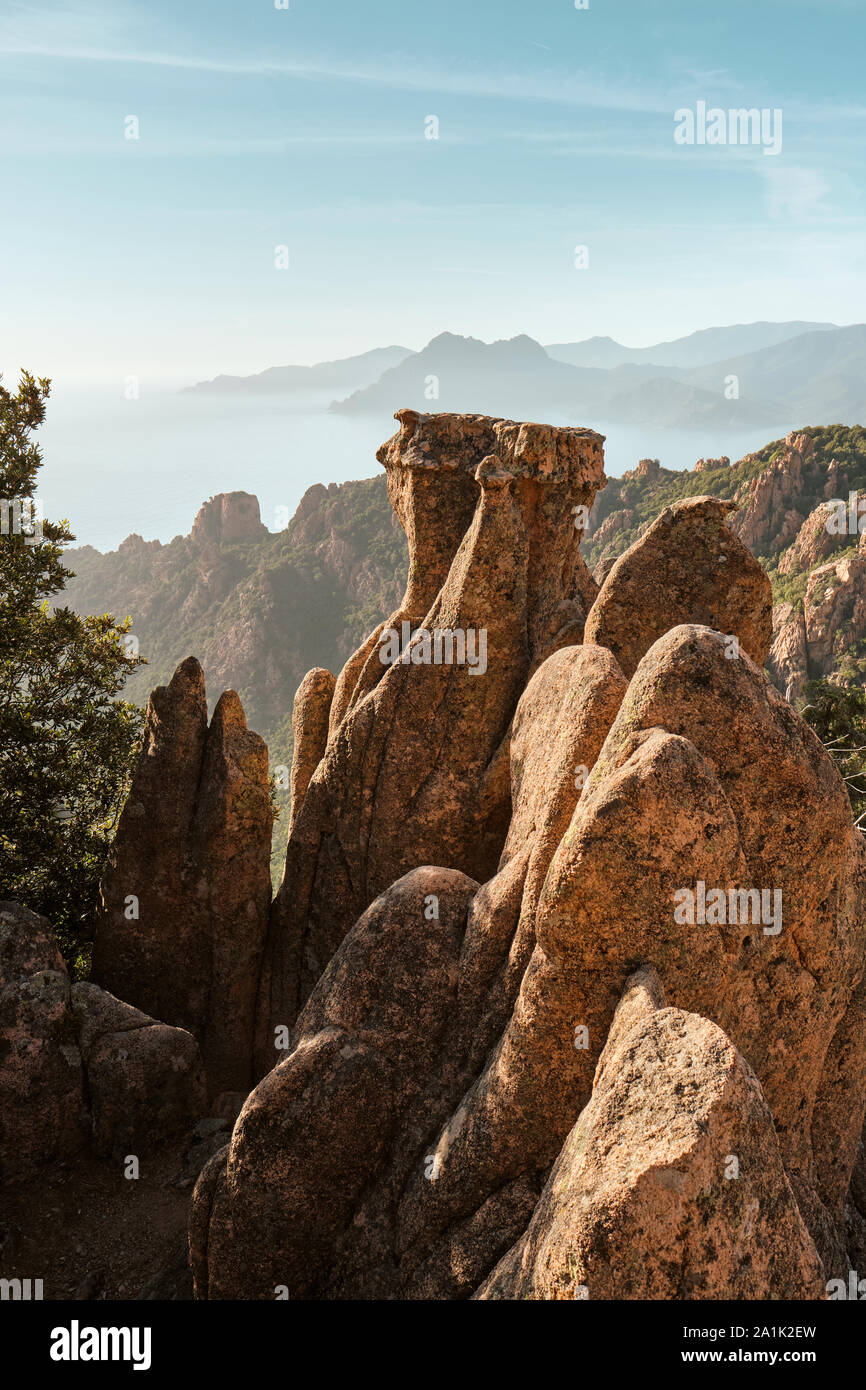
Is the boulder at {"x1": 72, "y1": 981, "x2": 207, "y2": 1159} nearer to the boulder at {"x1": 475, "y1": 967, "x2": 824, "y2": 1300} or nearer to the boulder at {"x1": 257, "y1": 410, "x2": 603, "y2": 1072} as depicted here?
the boulder at {"x1": 257, "y1": 410, "x2": 603, "y2": 1072}

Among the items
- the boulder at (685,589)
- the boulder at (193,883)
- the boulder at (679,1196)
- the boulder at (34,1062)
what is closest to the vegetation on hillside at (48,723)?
the boulder at (193,883)

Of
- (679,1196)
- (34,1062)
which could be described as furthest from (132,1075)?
(679,1196)

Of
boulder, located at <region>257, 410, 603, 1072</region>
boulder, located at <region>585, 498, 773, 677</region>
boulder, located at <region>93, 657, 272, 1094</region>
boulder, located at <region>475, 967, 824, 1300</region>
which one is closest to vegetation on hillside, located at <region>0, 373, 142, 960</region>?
boulder, located at <region>93, 657, 272, 1094</region>

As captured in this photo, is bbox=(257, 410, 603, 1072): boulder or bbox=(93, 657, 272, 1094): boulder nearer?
bbox=(257, 410, 603, 1072): boulder

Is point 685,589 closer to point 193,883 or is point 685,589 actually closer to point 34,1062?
point 193,883

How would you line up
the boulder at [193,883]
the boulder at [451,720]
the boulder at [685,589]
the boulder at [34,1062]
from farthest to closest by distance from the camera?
the boulder at [193,883] < the boulder at [451,720] < the boulder at [34,1062] < the boulder at [685,589]

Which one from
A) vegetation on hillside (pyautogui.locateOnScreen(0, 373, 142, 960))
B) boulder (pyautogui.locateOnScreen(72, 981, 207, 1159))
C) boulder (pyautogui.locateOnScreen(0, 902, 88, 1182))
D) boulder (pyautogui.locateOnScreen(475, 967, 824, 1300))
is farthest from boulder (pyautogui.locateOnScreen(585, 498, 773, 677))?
vegetation on hillside (pyautogui.locateOnScreen(0, 373, 142, 960))

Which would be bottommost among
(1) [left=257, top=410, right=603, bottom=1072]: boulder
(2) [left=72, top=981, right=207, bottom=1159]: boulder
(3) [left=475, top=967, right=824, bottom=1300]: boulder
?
(2) [left=72, top=981, right=207, bottom=1159]: boulder

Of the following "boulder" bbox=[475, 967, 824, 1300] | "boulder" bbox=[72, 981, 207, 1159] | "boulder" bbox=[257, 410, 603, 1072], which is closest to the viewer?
"boulder" bbox=[475, 967, 824, 1300]

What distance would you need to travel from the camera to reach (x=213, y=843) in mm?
15570

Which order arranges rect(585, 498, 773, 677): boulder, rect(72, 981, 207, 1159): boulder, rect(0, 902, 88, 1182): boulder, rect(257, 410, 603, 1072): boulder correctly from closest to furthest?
rect(585, 498, 773, 677): boulder → rect(0, 902, 88, 1182): boulder → rect(72, 981, 207, 1159): boulder → rect(257, 410, 603, 1072): boulder

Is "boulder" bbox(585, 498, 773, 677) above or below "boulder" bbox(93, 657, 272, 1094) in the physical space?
above

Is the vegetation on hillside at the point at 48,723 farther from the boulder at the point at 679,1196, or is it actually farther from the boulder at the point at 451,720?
the boulder at the point at 679,1196

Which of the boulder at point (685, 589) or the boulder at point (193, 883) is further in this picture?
the boulder at point (193, 883)
